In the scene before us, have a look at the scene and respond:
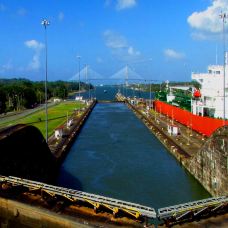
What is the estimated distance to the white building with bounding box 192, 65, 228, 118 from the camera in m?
36.1

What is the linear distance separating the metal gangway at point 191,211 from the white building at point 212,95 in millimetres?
24432

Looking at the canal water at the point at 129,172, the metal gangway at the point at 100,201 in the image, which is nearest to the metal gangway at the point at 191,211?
the metal gangway at the point at 100,201

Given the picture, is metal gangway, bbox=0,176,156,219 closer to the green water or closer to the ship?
the green water

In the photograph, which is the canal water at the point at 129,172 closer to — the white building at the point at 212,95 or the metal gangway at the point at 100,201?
the white building at the point at 212,95

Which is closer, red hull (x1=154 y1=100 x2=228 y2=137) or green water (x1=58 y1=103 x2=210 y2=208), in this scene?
green water (x1=58 y1=103 x2=210 y2=208)

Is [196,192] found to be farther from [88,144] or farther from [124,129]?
[124,129]

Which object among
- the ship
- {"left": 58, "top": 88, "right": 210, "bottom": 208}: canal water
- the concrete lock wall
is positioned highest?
the ship

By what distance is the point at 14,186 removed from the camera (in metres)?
14.2

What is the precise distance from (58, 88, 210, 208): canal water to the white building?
245 inches

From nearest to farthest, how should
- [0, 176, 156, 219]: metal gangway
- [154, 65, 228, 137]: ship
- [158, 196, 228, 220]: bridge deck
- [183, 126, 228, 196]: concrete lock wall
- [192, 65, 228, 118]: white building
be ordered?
[158, 196, 228, 220]: bridge deck
[0, 176, 156, 219]: metal gangway
[183, 126, 228, 196]: concrete lock wall
[154, 65, 228, 137]: ship
[192, 65, 228, 118]: white building

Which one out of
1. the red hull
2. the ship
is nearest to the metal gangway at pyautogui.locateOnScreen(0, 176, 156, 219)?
the red hull

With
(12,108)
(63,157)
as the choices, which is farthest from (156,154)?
(12,108)

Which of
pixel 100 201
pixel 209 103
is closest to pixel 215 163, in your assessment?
pixel 100 201

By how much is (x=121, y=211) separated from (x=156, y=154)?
2083 centimetres
